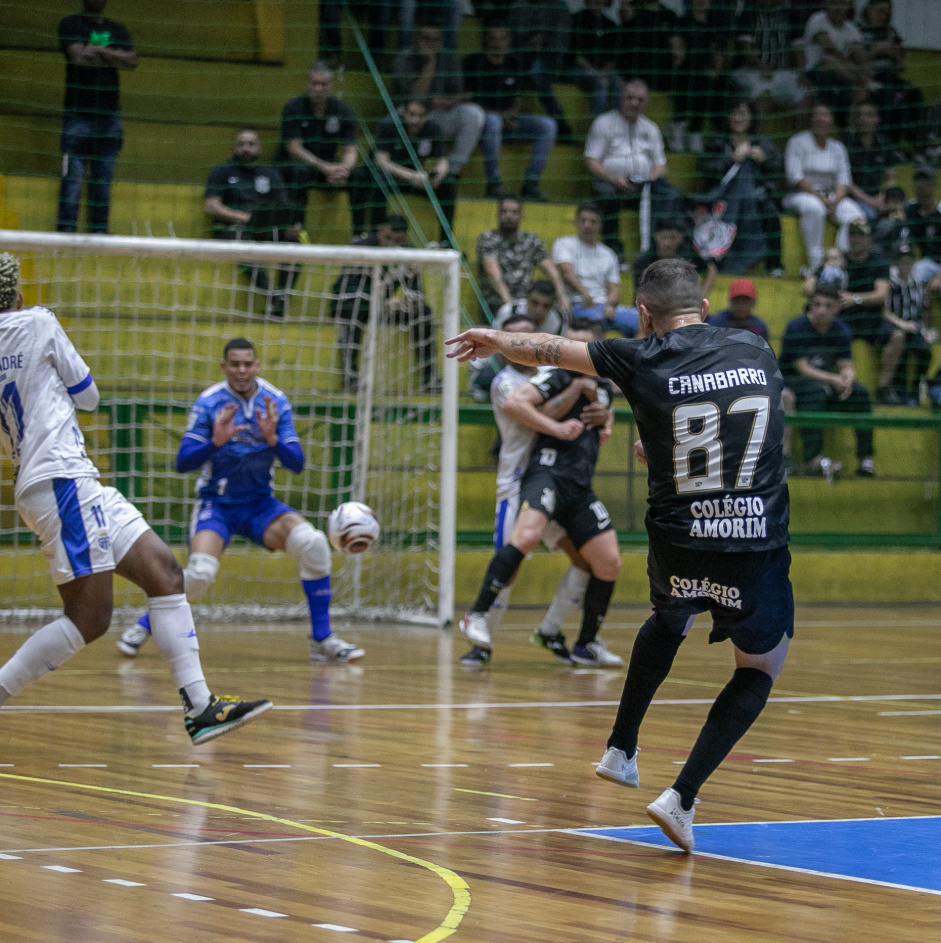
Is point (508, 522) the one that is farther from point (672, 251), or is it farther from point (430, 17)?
point (430, 17)

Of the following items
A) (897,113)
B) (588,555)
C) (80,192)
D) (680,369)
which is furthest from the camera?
(897,113)

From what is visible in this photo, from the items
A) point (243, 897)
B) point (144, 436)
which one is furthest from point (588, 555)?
point (243, 897)

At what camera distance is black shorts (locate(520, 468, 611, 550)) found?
29.0ft

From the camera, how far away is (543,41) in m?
16.0

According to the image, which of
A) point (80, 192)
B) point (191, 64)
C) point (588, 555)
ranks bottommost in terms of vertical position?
point (588, 555)

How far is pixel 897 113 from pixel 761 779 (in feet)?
46.5

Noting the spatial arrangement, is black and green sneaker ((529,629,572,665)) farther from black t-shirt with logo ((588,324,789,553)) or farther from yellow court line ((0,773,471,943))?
black t-shirt with logo ((588,324,789,553))

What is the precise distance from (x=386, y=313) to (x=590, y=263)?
10.2 feet

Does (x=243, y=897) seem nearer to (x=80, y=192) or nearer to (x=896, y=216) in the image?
(x=80, y=192)

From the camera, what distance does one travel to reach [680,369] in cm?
438

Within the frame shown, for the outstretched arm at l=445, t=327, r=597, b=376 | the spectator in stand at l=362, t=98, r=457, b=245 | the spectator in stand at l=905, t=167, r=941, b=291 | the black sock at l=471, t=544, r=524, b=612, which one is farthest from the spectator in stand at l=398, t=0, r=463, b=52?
the outstretched arm at l=445, t=327, r=597, b=376

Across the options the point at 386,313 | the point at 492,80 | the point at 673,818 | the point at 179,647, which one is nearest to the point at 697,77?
the point at 492,80

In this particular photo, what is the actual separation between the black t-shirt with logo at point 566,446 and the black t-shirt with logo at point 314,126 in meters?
6.05

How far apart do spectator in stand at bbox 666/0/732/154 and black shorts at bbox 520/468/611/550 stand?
883 centimetres
